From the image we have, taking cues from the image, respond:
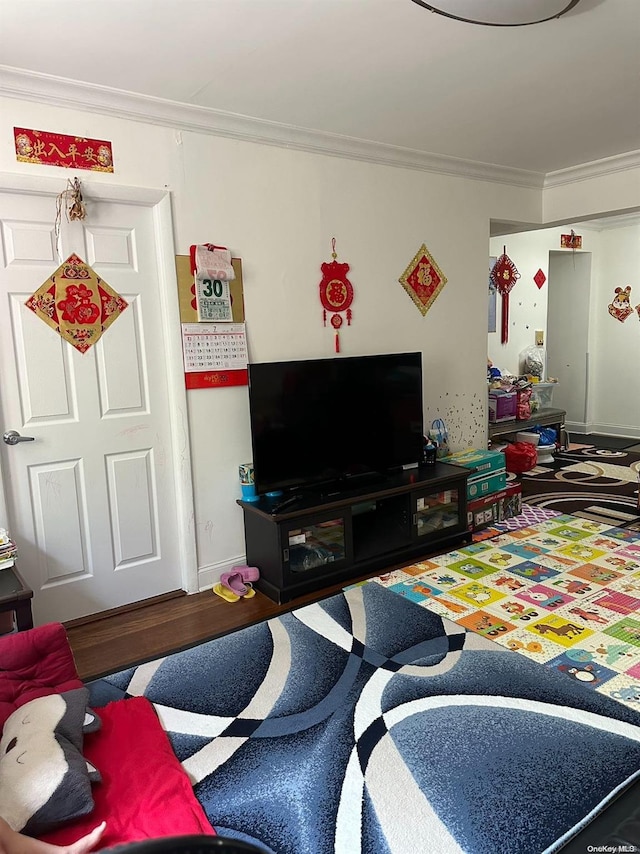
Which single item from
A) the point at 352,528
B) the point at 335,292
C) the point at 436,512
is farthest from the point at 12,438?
the point at 436,512

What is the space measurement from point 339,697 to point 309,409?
1.49m

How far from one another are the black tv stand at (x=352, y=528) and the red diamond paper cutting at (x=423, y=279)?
1.10 metres

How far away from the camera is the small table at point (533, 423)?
5.42 meters

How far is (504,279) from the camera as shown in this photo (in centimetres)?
584

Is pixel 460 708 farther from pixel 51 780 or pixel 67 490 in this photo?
pixel 67 490

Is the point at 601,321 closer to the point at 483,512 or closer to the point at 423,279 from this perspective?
the point at 423,279

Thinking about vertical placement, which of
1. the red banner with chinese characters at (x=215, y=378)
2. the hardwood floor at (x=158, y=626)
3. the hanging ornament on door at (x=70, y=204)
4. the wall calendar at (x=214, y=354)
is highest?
the hanging ornament on door at (x=70, y=204)

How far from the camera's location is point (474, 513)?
384cm

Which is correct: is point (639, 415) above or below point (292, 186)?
below

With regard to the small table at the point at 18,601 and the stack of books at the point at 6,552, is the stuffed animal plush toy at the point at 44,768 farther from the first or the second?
the stack of books at the point at 6,552

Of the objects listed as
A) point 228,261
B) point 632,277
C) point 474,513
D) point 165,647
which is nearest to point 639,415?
point 632,277

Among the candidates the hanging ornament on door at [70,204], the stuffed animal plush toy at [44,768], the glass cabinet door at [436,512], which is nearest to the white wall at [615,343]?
the glass cabinet door at [436,512]

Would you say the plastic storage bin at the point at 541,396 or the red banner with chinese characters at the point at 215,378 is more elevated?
the red banner with chinese characters at the point at 215,378

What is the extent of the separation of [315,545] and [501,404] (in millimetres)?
2960
